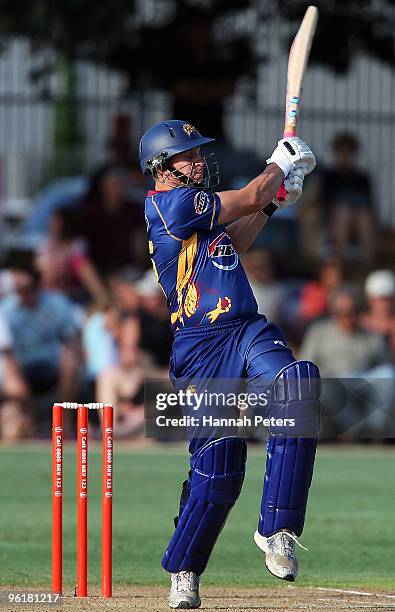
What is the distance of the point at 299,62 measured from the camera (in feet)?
26.7

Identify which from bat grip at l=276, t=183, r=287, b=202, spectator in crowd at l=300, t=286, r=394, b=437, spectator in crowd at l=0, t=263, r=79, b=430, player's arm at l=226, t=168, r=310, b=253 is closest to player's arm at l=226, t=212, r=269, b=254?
player's arm at l=226, t=168, r=310, b=253

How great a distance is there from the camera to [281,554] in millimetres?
6801

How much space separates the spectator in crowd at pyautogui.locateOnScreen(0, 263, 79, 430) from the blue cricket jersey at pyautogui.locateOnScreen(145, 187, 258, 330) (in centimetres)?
956

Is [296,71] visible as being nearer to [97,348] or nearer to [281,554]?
[281,554]

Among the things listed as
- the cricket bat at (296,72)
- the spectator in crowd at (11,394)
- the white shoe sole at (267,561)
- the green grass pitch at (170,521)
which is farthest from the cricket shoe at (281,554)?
the spectator in crowd at (11,394)

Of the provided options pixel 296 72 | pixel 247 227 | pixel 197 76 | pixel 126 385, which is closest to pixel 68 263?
pixel 126 385

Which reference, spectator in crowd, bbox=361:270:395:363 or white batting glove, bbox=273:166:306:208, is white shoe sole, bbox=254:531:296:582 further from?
spectator in crowd, bbox=361:270:395:363

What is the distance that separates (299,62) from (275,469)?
7.79ft

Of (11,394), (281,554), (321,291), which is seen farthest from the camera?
(321,291)

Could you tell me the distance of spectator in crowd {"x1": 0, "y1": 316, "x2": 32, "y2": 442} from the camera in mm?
16391

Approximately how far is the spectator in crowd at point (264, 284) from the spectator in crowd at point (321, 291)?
0.29 meters

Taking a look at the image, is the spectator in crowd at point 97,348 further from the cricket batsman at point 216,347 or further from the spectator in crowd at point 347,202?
the cricket batsman at point 216,347

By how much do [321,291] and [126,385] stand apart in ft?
8.47

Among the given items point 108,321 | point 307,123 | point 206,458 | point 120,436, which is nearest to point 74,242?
point 108,321
